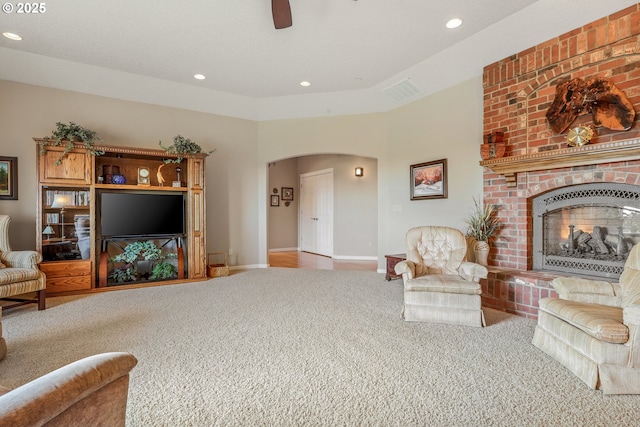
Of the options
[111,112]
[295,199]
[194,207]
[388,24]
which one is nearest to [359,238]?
[295,199]

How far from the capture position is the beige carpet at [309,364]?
65.4 inches

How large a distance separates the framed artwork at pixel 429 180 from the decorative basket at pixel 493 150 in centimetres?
83

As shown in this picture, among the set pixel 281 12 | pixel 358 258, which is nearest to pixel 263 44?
pixel 281 12

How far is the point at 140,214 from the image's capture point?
471cm

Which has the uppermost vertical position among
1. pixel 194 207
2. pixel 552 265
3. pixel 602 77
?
pixel 602 77

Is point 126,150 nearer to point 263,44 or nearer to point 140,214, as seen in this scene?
point 140,214

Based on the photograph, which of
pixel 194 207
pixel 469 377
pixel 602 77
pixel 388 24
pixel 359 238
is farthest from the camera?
pixel 359 238

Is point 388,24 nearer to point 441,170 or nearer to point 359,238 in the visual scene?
point 441,170

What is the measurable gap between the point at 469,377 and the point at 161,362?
6.96ft

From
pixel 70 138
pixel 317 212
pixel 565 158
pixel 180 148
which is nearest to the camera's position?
pixel 565 158

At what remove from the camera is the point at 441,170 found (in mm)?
4676

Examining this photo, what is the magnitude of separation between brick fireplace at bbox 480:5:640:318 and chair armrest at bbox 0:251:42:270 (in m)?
5.15

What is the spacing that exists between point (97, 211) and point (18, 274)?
1329 millimetres

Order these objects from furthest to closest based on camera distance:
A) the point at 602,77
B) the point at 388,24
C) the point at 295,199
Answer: the point at 295,199
the point at 388,24
the point at 602,77
